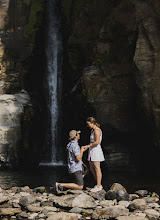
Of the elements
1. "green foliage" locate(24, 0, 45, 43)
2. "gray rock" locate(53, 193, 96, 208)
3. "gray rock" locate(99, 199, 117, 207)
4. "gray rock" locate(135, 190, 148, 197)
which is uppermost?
"green foliage" locate(24, 0, 45, 43)

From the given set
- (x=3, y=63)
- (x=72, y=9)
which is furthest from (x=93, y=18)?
(x=3, y=63)

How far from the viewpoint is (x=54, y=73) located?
22.2 meters

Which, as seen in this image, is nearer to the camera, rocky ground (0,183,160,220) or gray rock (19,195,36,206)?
rocky ground (0,183,160,220)

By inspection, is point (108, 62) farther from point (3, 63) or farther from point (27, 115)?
point (3, 63)

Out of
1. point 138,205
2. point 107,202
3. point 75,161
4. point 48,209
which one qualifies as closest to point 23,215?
point 48,209

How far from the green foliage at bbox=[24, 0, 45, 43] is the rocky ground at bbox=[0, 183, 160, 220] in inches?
679

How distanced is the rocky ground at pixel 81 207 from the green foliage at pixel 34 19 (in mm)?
17234

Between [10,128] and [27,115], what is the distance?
151cm

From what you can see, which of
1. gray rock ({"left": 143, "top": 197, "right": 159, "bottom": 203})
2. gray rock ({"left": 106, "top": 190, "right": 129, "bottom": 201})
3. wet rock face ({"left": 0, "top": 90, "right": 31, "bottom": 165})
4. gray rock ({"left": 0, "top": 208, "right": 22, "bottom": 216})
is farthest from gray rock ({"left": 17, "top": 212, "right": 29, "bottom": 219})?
wet rock face ({"left": 0, "top": 90, "right": 31, "bottom": 165})

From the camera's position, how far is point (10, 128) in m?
17.5

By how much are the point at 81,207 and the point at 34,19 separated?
64.4ft

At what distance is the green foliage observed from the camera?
23.5 meters

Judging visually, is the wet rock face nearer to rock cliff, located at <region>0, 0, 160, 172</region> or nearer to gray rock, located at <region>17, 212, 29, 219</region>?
rock cliff, located at <region>0, 0, 160, 172</region>

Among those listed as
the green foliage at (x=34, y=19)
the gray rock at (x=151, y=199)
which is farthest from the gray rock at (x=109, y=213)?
the green foliage at (x=34, y=19)
